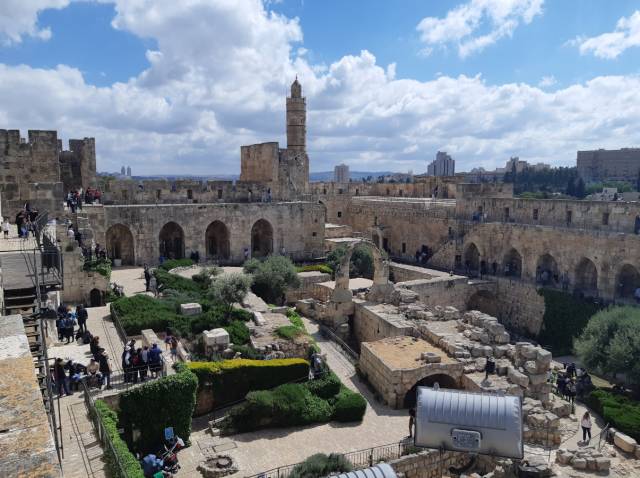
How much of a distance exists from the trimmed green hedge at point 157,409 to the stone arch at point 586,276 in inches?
785

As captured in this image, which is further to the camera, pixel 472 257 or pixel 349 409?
pixel 472 257

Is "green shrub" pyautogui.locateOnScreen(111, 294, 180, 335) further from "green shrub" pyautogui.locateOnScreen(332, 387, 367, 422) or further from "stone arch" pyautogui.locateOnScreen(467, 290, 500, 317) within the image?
"stone arch" pyautogui.locateOnScreen(467, 290, 500, 317)

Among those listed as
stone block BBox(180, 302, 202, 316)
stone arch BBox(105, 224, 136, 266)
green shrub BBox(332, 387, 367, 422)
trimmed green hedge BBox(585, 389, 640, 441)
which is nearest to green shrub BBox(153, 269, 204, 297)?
stone block BBox(180, 302, 202, 316)

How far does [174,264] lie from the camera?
2586cm

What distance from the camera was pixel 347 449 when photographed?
12.2 meters

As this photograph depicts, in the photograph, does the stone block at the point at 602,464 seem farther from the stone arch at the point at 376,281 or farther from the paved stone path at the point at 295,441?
the stone arch at the point at 376,281

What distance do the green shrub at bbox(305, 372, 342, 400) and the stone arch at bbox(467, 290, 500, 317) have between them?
1395cm

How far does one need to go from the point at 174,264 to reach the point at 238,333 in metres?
10.6

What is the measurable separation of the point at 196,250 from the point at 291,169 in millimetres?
9647

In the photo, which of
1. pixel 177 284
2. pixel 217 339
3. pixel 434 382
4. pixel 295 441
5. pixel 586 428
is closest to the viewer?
pixel 295 441

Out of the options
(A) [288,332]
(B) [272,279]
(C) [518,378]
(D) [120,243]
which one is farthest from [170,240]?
(C) [518,378]

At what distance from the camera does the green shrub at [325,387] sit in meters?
14.5

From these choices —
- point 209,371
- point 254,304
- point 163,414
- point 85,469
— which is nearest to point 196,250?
point 254,304

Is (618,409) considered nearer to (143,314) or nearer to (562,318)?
(562,318)
